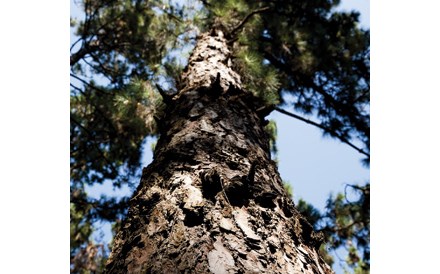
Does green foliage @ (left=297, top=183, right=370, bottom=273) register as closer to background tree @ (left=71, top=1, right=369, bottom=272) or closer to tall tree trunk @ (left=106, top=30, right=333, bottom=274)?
background tree @ (left=71, top=1, right=369, bottom=272)

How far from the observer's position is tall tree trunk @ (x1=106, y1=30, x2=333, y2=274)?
0.99 meters

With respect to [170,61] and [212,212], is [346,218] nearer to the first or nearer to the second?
[170,61]

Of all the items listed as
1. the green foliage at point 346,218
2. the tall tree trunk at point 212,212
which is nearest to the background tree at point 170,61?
the green foliage at point 346,218

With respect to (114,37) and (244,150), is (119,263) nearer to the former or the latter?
(244,150)

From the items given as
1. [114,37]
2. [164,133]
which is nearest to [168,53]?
[114,37]

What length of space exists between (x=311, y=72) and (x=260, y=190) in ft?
14.4

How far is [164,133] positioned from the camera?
1.84 meters

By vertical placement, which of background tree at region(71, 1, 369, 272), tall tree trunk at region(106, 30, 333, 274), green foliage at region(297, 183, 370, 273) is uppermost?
background tree at region(71, 1, 369, 272)

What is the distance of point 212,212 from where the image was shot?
1.15 m

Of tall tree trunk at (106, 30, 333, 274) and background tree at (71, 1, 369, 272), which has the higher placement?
background tree at (71, 1, 369, 272)

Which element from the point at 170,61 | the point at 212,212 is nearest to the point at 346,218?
the point at 170,61

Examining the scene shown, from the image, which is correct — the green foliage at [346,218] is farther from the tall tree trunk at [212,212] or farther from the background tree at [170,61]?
the tall tree trunk at [212,212]

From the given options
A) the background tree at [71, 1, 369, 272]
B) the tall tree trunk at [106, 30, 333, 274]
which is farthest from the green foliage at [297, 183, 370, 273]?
the tall tree trunk at [106, 30, 333, 274]

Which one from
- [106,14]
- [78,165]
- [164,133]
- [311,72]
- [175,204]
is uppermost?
[106,14]
